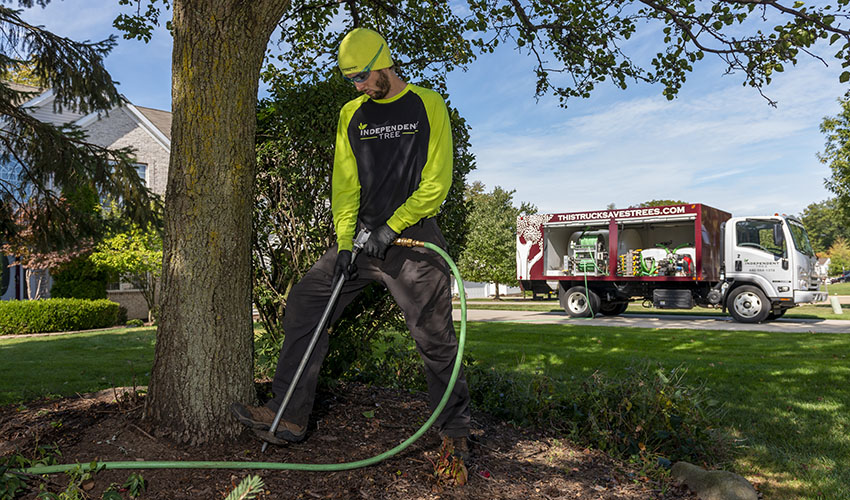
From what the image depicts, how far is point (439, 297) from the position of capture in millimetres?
3180

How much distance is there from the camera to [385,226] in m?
3.15

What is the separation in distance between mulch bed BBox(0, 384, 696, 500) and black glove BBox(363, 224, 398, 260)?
1.08 m

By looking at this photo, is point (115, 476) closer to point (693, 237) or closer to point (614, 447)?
point (614, 447)

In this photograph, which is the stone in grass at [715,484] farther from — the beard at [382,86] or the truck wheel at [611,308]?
the truck wheel at [611,308]

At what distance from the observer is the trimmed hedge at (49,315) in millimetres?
14922

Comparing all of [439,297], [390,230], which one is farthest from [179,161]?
[439,297]

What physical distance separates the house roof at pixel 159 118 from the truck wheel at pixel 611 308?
16872 millimetres

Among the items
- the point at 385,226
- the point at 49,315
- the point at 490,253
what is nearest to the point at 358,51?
the point at 385,226

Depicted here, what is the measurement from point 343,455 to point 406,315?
0.80m

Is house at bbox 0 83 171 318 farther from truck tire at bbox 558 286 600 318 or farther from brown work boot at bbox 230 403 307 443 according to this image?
brown work boot at bbox 230 403 307 443

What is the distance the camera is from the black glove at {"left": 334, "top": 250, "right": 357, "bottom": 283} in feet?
10.6

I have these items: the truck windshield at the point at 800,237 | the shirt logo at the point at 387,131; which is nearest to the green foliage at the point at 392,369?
the shirt logo at the point at 387,131

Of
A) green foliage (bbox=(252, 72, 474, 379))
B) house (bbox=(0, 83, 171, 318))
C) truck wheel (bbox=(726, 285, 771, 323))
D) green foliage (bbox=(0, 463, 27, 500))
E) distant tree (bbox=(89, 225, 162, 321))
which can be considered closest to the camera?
green foliage (bbox=(0, 463, 27, 500))

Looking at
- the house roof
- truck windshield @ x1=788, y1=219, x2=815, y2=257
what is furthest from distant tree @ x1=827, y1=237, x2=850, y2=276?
the house roof
